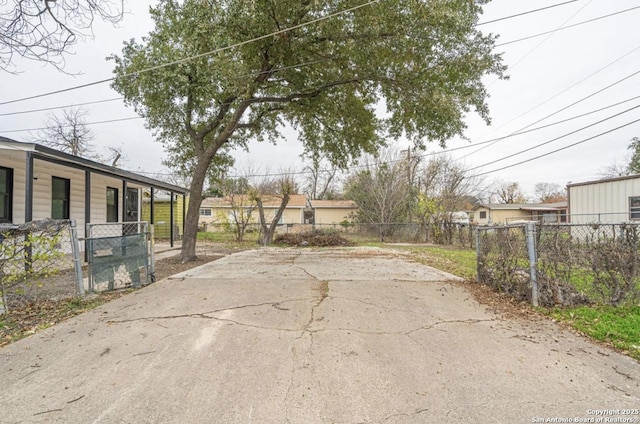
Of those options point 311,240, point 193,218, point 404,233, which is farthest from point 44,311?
point 404,233

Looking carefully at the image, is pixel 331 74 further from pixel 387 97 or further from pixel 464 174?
pixel 464 174

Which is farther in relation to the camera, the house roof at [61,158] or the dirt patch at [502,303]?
the house roof at [61,158]

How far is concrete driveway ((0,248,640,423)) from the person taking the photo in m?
2.13

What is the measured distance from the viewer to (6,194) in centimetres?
798

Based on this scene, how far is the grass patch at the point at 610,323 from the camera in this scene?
128 inches

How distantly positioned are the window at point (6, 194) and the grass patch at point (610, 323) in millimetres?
11482

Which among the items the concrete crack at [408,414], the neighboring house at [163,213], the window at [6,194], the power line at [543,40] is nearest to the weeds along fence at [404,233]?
the neighboring house at [163,213]

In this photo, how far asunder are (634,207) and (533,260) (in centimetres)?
1297

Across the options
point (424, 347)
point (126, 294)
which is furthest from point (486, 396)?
point (126, 294)

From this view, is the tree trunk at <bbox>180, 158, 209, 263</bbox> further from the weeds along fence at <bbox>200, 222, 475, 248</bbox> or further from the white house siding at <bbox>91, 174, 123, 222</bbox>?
→ the weeds along fence at <bbox>200, 222, 475, 248</bbox>

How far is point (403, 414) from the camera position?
2078mm

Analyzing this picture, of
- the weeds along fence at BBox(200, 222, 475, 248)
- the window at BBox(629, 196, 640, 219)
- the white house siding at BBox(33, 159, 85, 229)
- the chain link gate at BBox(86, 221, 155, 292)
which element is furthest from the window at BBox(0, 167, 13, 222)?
the window at BBox(629, 196, 640, 219)

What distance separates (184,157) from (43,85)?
4531 millimetres

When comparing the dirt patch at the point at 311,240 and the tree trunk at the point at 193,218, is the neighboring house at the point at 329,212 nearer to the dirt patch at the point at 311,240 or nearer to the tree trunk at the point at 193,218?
the dirt patch at the point at 311,240
